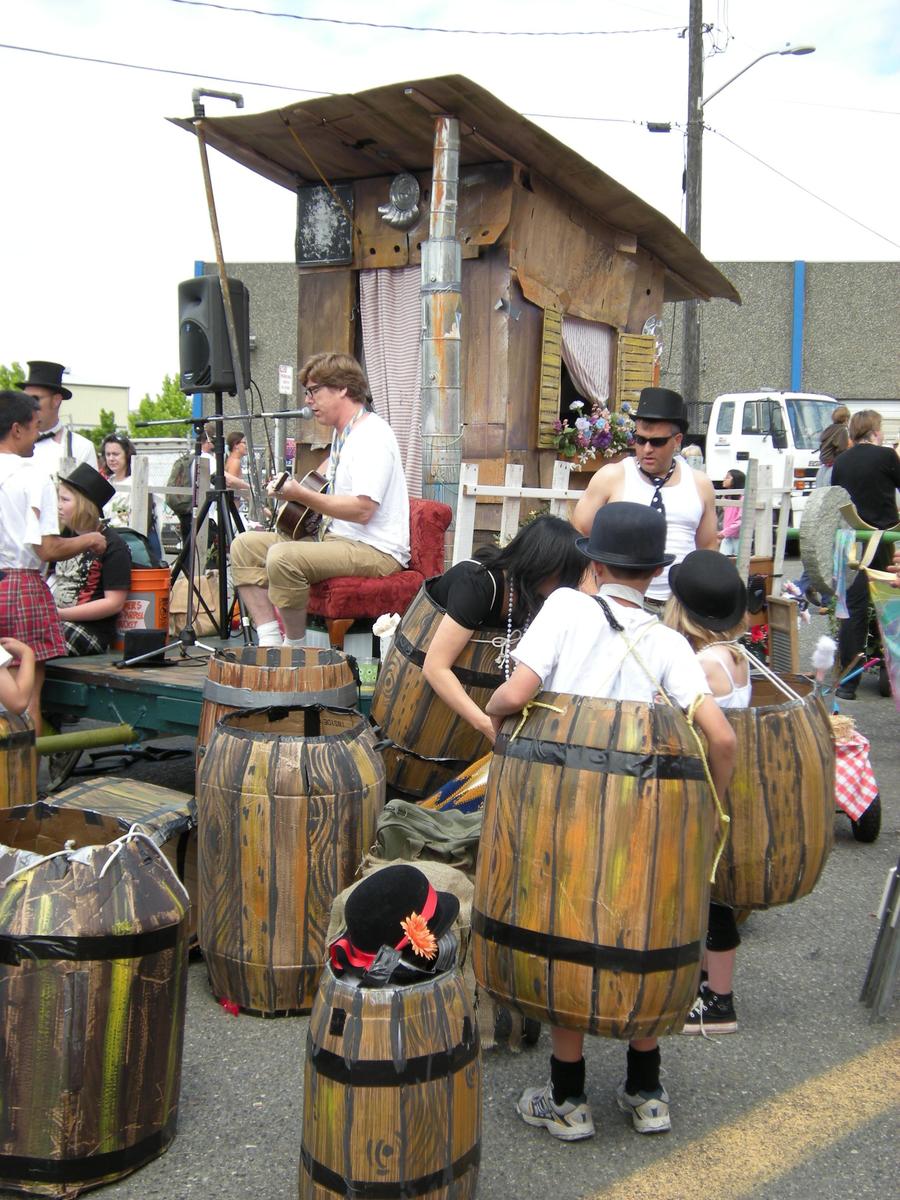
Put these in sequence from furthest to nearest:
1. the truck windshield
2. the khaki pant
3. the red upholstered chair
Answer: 1. the truck windshield
2. the red upholstered chair
3. the khaki pant

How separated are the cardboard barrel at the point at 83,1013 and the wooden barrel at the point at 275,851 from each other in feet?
2.39

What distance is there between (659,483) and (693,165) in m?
14.6

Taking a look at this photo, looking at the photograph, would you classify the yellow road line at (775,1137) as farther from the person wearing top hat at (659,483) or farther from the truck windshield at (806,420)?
the truck windshield at (806,420)

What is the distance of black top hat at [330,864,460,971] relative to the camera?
2.52 m

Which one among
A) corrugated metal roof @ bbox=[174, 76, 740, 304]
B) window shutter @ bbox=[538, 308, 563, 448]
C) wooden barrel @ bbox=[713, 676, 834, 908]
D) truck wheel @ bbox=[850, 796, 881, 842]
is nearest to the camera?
wooden barrel @ bbox=[713, 676, 834, 908]

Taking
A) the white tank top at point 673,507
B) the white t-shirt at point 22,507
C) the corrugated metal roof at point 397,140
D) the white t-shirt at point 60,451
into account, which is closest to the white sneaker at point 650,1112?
the white tank top at point 673,507

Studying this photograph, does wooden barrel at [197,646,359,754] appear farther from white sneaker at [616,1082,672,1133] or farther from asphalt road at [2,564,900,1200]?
white sneaker at [616,1082,672,1133]

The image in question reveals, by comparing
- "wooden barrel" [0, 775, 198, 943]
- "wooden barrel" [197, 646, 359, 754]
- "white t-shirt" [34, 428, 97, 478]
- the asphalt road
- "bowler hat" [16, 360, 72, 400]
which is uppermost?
"bowler hat" [16, 360, 72, 400]

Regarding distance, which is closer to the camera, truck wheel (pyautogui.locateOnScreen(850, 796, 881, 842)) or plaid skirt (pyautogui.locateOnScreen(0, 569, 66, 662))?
plaid skirt (pyautogui.locateOnScreen(0, 569, 66, 662))

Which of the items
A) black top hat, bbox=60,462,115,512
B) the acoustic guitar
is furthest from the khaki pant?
black top hat, bbox=60,462,115,512

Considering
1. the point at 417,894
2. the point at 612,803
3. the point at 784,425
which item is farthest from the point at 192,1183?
the point at 784,425

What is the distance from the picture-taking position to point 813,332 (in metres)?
26.4

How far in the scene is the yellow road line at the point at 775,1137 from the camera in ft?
9.23

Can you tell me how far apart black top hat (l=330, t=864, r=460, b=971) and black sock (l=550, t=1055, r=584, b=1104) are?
0.64 m
